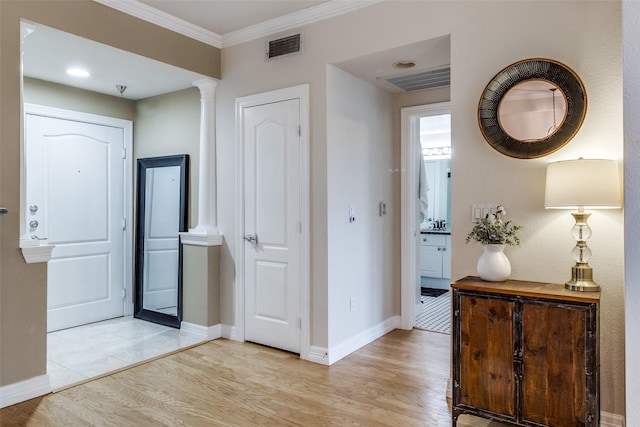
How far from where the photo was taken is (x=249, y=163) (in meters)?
3.84

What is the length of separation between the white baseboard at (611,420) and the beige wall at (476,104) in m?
0.03

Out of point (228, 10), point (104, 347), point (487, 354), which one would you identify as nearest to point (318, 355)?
point (487, 354)

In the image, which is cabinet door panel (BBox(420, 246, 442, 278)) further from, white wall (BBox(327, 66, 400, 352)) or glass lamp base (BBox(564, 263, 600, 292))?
glass lamp base (BBox(564, 263, 600, 292))

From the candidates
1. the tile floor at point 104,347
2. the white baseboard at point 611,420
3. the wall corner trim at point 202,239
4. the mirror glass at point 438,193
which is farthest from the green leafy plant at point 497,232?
the mirror glass at point 438,193

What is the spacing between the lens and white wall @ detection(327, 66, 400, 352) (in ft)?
11.3

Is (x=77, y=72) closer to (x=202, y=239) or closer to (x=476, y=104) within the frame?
(x=202, y=239)

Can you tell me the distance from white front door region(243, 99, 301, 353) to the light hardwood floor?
25 cm

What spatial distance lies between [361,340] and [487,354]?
161 cm

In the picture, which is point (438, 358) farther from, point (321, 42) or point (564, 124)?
point (321, 42)

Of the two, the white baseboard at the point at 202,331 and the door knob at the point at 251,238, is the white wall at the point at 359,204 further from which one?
the white baseboard at the point at 202,331

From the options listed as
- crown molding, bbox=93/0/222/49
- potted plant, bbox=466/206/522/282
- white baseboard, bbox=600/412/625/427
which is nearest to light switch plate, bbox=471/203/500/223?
potted plant, bbox=466/206/522/282

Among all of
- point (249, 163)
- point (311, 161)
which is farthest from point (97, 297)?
point (311, 161)

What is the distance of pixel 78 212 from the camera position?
176 inches

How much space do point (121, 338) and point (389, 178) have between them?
299 cm
